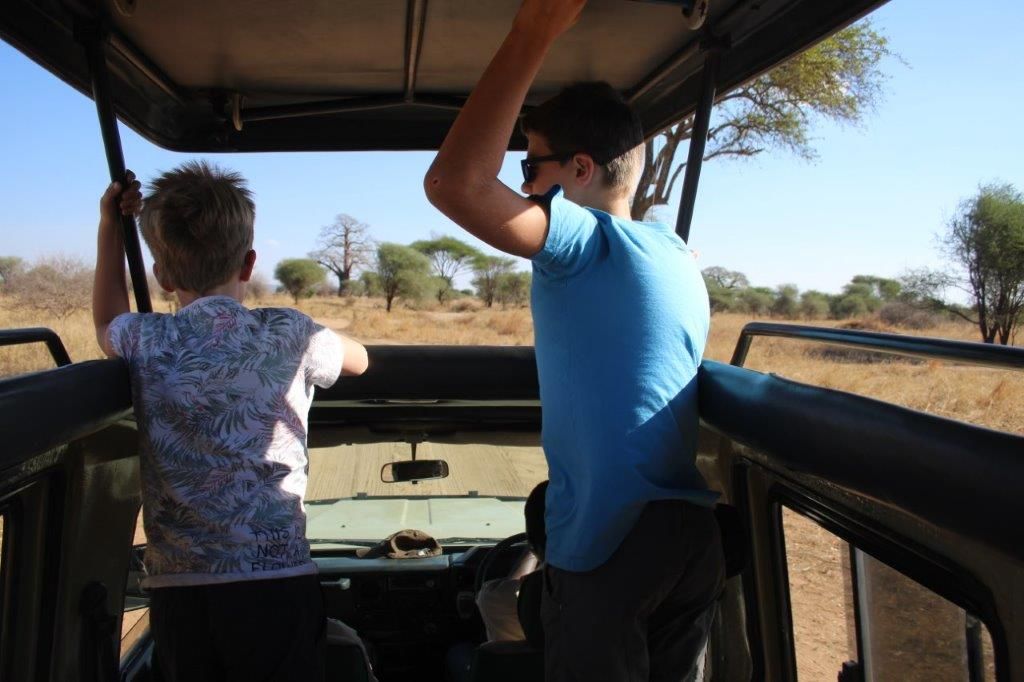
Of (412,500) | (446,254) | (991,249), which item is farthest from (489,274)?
(412,500)

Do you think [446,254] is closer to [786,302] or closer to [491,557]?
[786,302]

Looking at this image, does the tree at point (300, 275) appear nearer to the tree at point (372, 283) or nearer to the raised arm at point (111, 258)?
A: the tree at point (372, 283)

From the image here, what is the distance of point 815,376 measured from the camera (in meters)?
17.1

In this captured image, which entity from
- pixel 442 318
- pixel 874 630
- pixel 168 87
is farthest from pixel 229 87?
pixel 442 318

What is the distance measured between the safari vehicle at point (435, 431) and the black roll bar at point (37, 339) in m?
0.01

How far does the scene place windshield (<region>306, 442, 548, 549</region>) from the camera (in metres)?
3.50

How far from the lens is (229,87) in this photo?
303 centimetres

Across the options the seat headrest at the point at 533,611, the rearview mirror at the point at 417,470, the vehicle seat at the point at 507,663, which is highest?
the rearview mirror at the point at 417,470

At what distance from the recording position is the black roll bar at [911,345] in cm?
154

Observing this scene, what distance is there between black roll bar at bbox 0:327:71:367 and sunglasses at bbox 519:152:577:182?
997mm

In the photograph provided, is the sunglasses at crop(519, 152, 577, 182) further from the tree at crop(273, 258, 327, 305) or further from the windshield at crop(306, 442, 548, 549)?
the tree at crop(273, 258, 327, 305)

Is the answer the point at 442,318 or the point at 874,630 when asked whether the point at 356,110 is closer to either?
Result: the point at 874,630

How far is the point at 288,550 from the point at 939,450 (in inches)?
47.8

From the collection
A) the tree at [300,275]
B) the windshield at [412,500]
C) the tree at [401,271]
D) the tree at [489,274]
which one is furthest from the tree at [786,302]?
the windshield at [412,500]
